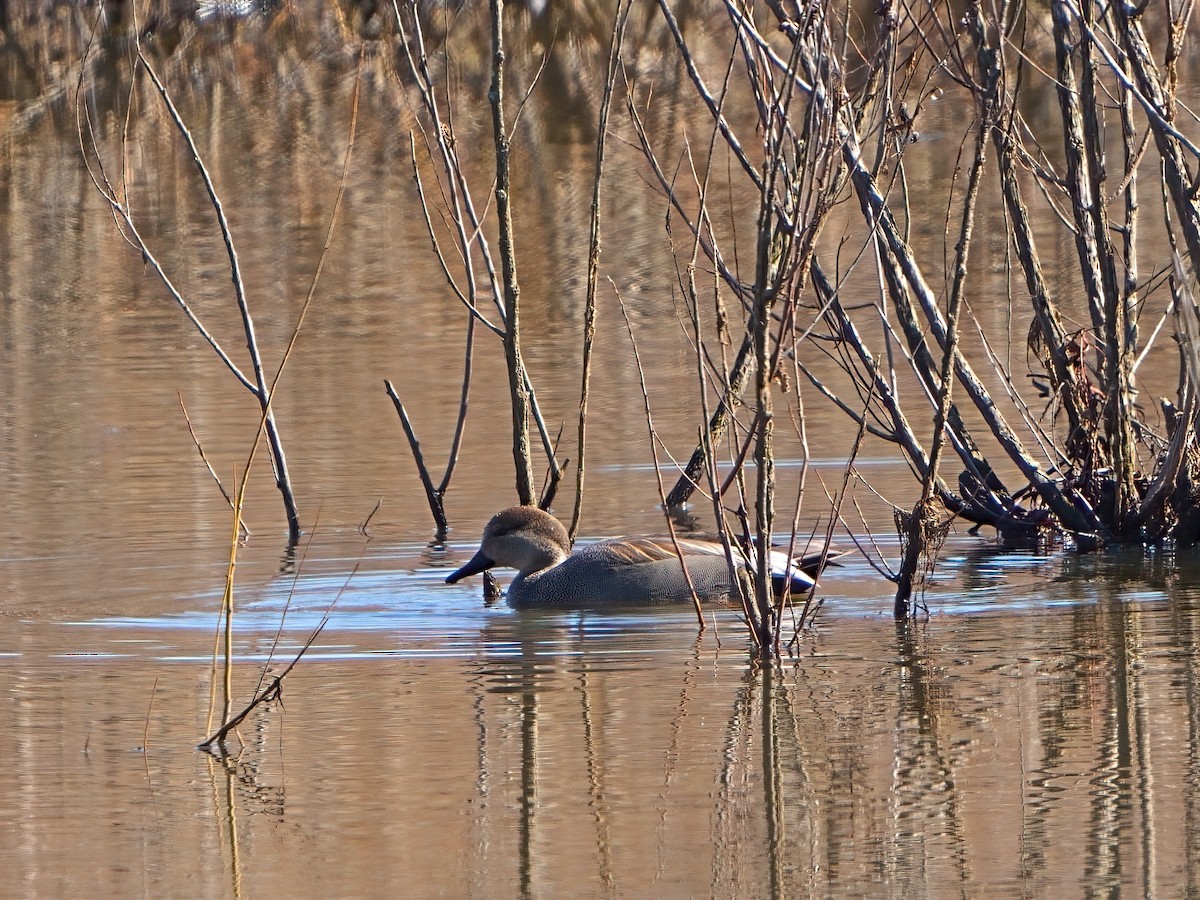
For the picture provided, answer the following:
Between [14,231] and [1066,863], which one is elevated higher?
[14,231]

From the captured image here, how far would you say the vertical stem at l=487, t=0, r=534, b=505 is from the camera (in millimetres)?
8789

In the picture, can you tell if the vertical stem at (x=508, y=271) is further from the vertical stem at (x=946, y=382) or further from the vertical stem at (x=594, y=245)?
the vertical stem at (x=946, y=382)

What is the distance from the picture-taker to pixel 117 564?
9.41 m

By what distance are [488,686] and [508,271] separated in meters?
2.58

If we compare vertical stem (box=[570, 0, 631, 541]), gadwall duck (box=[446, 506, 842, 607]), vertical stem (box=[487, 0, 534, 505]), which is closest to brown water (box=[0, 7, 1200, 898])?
gadwall duck (box=[446, 506, 842, 607])

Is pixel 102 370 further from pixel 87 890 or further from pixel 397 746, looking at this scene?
pixel 87 890

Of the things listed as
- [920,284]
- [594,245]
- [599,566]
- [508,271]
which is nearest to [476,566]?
[599,566]

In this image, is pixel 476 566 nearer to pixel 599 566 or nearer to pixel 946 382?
pixel 599 566

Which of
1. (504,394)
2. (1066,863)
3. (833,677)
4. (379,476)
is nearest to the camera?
(1066,863)

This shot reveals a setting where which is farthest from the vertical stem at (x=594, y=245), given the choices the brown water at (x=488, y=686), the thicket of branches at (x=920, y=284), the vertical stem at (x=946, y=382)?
the vertical stem at (x=946, y=382)

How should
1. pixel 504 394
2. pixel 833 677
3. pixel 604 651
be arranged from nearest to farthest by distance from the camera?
pixel 833 677 < pixel 604 651 < pixel 504 394

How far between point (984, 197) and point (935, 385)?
41.6 feet

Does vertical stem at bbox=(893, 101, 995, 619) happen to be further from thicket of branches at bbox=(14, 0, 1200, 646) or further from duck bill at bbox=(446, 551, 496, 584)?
duck bill at bbox=(446, 551, 496, 584)

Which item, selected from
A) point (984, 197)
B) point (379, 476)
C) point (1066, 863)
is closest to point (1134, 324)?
point (379, 476)
